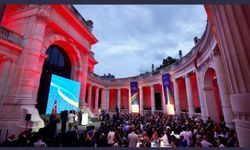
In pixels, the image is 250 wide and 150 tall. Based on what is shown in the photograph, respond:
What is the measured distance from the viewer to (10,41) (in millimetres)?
9055

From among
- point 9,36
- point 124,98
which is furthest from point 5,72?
point 124,98

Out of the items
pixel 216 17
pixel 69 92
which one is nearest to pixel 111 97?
pixel 69 92

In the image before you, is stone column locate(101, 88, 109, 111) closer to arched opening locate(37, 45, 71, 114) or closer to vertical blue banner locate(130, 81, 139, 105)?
vertical blue banner locate(130, 81, 139, 105)

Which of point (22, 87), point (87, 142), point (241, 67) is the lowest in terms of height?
point (87, 142)

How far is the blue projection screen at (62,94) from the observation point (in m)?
11.2

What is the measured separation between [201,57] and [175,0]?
12030 mm

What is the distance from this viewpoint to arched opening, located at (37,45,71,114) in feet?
40.2

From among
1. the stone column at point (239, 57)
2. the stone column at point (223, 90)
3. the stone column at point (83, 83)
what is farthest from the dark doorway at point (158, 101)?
the stone column at point (239, 57)

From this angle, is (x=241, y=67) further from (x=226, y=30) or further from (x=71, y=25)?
(x=71, y=25)

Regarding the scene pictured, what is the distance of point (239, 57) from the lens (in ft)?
9.34

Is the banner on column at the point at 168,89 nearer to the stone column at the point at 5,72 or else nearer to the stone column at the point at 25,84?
the stone column at the point at 25,84

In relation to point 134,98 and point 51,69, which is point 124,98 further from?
point 51,69

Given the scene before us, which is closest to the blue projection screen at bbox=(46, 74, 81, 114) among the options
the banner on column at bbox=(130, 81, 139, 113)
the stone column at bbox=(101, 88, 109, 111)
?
the banner on column at bbox=(130, 81, 139, 113)

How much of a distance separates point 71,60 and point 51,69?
2741 millimetres
